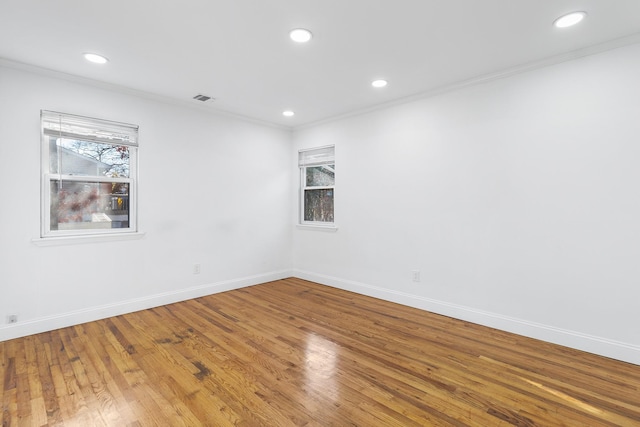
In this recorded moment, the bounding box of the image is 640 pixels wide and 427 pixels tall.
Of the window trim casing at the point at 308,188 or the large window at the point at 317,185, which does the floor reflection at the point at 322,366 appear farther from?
the large window at the point at 317,185

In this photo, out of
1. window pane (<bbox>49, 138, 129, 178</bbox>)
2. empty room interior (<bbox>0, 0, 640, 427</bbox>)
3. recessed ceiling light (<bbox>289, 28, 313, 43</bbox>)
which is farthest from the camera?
window pane (<bbox>49, 138, 129, 178</bbox>)

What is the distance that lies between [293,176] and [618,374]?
4.47 meters

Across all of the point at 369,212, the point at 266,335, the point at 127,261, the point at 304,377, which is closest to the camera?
the point at 304,377

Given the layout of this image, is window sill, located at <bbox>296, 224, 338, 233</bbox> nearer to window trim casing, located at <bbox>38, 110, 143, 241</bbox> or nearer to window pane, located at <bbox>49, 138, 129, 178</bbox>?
window trim casing, located at <bbox>38, 110, 143, 241</bbox>

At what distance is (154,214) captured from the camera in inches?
148

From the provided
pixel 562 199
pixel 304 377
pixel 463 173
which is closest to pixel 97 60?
pixel 304 377

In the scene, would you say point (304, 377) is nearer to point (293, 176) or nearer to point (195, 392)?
point (195, 392)

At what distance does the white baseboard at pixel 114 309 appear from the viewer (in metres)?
2.92

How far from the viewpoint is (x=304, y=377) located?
87.7 inches

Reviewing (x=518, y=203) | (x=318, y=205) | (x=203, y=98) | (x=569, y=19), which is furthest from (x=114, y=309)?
(x=569, y=19)

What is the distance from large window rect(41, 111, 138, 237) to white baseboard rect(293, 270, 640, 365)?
10.3 feet

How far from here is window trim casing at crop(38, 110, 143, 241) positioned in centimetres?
304

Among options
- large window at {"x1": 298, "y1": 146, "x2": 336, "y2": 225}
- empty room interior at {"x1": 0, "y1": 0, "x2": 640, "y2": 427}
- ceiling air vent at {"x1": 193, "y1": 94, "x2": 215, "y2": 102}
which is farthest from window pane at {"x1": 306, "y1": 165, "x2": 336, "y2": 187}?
ceiling air vent at {"x1": 193, "y1": 94, "x2": 215, "y2": 102}

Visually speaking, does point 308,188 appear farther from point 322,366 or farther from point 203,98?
point 322,366
